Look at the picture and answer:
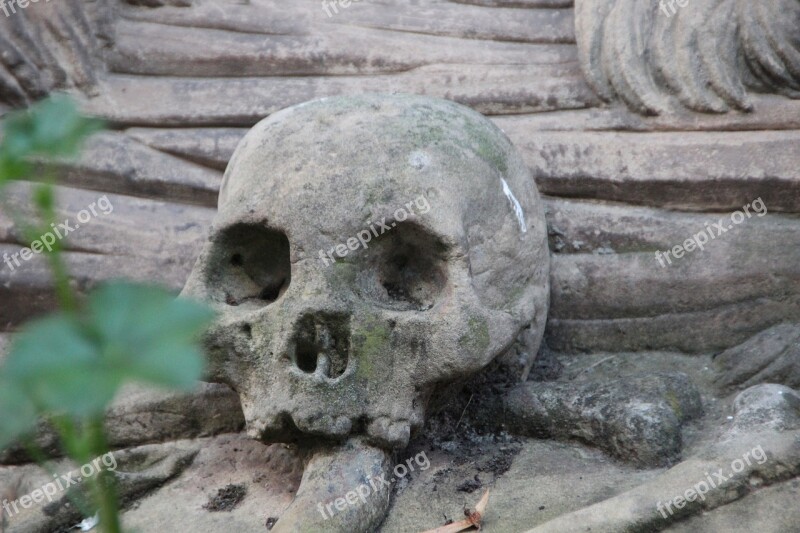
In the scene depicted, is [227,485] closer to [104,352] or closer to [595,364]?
[595,364]

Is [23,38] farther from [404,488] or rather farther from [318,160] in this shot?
[404,488]

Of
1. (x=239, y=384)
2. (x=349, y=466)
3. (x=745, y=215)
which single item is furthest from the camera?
(x=745, y=215)

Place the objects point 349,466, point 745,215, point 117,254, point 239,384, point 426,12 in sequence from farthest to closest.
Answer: point 426,12
point 117,254
point 745,215
point 239,384
point 349,466

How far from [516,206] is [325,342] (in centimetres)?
52

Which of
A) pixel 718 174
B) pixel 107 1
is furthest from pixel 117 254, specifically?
pixel 718 174

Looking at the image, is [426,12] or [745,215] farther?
[426,12]

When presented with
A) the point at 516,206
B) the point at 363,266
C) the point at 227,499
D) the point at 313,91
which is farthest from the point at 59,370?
the point at 313,91

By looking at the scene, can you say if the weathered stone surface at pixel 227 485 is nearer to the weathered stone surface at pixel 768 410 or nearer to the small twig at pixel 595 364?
the small twig at pixel 595 364

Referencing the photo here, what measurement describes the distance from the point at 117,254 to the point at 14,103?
1.87 ft

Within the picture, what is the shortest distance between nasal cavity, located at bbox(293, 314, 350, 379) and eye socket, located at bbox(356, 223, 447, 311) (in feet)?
0.30

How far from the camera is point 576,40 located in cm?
249

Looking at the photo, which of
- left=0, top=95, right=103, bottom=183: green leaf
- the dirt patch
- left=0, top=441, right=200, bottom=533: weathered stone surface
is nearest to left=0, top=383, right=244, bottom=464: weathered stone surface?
left=0, top=441, right=200, bottom=533: weathered stone surface

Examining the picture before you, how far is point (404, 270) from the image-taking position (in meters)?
1.79

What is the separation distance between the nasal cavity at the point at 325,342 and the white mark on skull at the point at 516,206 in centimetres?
46
